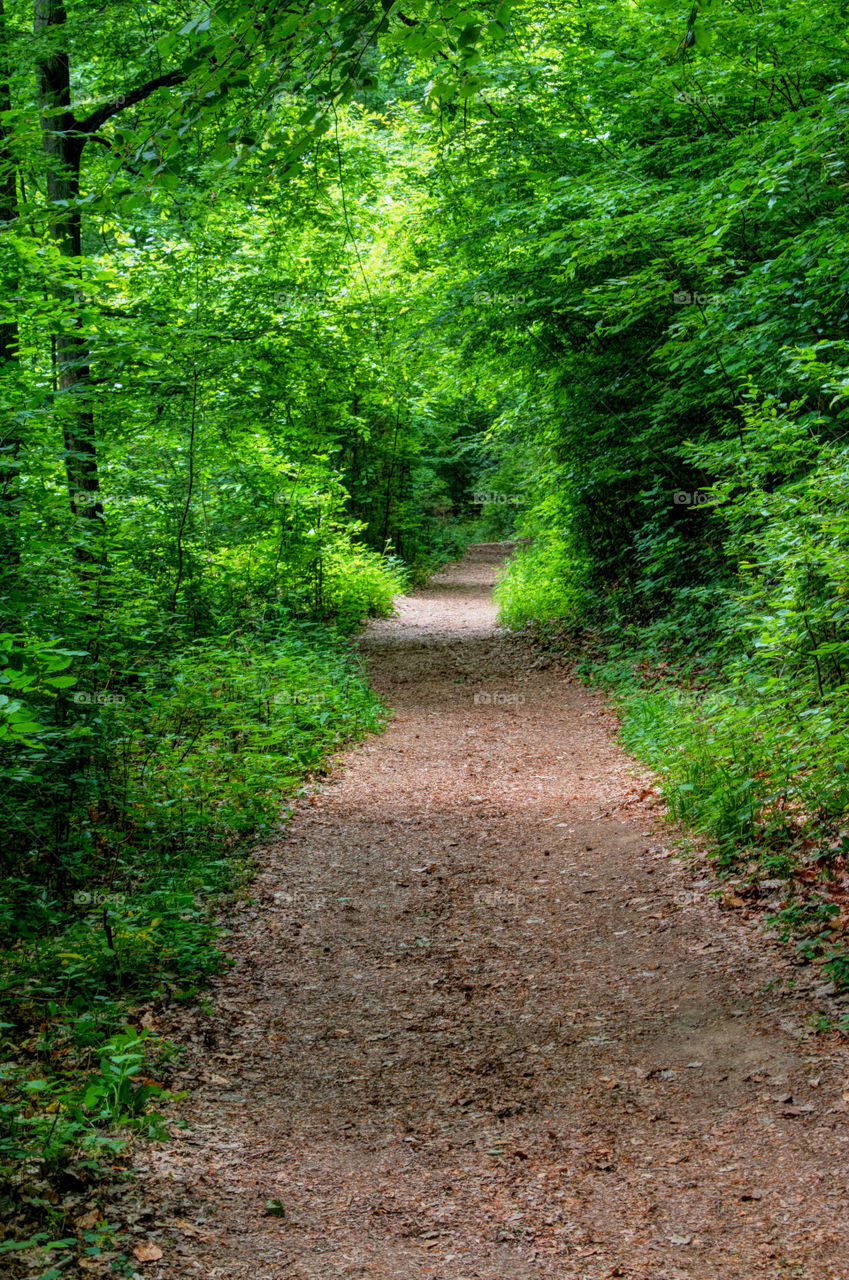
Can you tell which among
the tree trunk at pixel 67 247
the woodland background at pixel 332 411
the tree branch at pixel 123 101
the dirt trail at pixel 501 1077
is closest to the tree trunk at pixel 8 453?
the woodland background at pixel 332 411

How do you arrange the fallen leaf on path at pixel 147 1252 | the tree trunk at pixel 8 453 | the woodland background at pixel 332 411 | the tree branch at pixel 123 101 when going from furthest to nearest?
the tree branch at pixel 123 101, the tree trunk at pixel 8 453, the woodland background at pixel 332 411, the fallen leaf on path at pixel 147 1252

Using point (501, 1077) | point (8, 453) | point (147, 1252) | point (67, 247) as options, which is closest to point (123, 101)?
point (67, 247)

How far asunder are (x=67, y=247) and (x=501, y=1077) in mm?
7747

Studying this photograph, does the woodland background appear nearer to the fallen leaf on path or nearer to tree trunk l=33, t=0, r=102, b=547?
tree trunk l=33, t=0, r=102, b=547

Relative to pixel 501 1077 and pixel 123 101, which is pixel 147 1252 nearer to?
pixel 501 1077

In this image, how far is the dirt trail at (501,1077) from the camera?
9.63ft

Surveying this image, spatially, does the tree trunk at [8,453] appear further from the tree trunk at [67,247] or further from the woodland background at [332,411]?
the tree trunk at [67,247]

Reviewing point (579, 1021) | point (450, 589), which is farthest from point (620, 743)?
point (450, 589)

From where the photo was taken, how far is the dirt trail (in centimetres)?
294

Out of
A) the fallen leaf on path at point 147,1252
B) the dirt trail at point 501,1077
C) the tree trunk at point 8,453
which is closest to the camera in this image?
the fallen leaf on path at point 147,1252

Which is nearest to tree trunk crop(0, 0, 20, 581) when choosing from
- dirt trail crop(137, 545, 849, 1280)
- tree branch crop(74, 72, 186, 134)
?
dirt trail crop(137, 545, 849, 1280)

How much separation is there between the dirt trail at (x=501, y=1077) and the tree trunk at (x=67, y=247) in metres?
3.00

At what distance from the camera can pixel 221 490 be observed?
11.6 meters

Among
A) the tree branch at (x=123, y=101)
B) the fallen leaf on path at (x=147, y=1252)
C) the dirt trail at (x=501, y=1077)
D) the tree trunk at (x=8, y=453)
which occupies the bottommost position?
the dirt trail at (x=501, y=1077)
